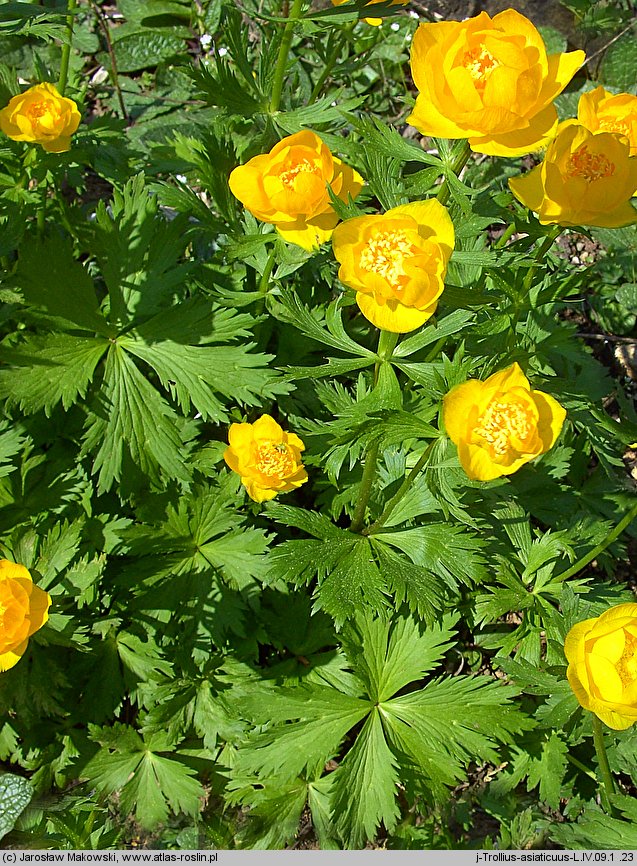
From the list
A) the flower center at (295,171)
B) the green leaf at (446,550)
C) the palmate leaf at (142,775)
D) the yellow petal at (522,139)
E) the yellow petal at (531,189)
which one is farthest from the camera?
the palmate leaf at (142,775)

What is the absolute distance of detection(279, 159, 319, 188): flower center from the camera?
174cm

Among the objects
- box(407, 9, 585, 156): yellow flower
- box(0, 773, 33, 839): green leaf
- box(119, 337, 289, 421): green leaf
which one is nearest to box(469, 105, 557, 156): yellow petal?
box(407, 9, 585, 156): yellow flower

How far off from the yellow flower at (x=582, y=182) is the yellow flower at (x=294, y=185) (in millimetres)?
458

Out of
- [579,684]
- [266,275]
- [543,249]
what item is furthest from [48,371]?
[579,684]

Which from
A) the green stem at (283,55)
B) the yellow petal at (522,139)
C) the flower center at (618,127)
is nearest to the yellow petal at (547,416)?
the yellow petal at (522,139)

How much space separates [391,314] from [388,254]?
5.3 inches

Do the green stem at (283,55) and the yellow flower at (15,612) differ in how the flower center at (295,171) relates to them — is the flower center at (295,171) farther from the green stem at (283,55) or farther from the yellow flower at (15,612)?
the yellow flower at (15,612)

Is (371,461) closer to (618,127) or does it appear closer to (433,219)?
(433,219)

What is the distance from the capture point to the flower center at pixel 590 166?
1.59 meters

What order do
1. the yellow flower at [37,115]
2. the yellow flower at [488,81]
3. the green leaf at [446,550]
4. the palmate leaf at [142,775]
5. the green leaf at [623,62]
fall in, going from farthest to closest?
the green leaf at [623,62] < the palmate leaf at [142,775] < the yellow flower at [37,115] < the green leaf at [446,550] < the yellow flower at [488,81]

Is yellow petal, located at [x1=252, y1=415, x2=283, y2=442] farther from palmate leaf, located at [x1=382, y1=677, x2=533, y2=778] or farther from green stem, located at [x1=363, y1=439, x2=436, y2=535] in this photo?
palmate leaf, located at [x1=382, y1=677, x2=533, y2=778]

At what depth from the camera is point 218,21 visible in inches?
158

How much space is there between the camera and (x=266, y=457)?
79.1 inches

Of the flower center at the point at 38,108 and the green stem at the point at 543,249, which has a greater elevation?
the flower center at the point at 38,108
